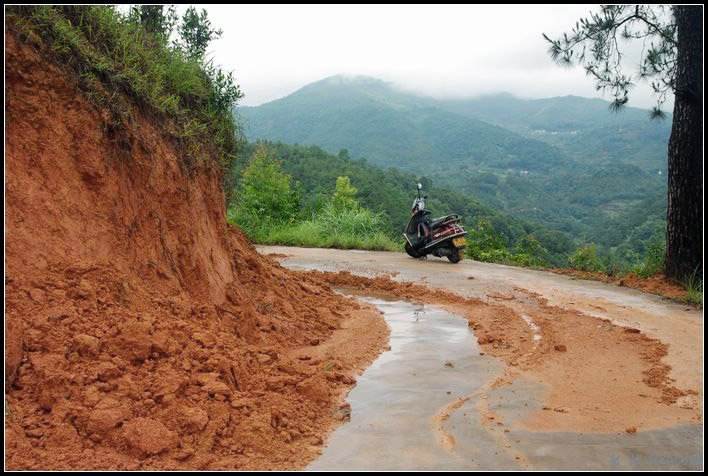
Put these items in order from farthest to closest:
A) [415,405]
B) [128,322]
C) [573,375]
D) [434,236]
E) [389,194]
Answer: [389,194] < [434,236] < [573,375] < [415,405] < [128,322]

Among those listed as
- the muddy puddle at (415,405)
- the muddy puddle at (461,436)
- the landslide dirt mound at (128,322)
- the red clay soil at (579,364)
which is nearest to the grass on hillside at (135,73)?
the landslide dirt mound at (128,322)

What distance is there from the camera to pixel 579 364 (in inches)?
207

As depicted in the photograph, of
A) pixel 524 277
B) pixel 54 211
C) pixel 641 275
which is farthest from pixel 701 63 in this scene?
pixel 54 211

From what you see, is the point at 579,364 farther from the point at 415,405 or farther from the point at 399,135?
the point at 399,135

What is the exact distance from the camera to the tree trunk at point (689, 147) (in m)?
8.95

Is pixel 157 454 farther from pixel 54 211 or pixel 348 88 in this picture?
pixel 348 88

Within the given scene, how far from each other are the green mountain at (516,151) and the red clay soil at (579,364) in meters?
24.0

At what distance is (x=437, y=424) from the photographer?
12.6ft

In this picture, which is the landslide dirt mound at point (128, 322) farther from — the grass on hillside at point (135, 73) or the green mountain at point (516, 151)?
the green mountain at point (516, 151)

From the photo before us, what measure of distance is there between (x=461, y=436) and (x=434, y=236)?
8.67m

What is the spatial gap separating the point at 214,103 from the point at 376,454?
4754 millimetres

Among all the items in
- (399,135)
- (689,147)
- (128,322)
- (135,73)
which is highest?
(399,135)

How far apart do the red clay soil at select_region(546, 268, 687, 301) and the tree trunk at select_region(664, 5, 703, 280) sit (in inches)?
9.3

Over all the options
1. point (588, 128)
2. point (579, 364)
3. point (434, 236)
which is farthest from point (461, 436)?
point (588, 128)
